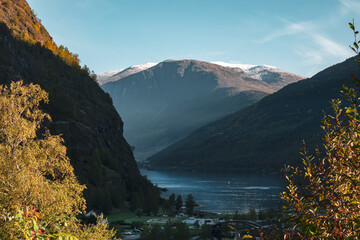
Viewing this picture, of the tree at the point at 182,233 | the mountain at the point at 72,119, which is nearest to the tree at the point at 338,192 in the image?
the tree at the point at 182,233

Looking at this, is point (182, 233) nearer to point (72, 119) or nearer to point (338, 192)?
point (72, 119)

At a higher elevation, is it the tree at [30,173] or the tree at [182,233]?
the tree at [30,173]

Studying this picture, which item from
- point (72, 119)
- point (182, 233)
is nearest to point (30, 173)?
point (182, 233)

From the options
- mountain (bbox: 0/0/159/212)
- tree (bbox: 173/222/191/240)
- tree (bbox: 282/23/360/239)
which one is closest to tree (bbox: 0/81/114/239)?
tree (bbox: 282/23/360/239)

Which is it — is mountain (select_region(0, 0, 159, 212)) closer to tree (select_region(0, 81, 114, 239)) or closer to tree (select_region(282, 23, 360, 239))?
tree (select_region(0, 81, 114, 239))

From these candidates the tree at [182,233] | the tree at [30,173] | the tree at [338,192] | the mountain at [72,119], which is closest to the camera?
the tree at [338,192]

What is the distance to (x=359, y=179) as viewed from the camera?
39.1ft

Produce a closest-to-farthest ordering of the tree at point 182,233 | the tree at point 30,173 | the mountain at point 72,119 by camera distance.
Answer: the tree at point 30,173
the tree at point 182,233
the mountain at point 72,119

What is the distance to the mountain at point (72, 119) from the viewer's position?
158375mm

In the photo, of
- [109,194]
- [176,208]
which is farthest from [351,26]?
[176,208]

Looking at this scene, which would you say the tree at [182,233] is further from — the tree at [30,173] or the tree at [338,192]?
the tree at [338,192]

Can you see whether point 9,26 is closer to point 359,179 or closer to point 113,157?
point 113,157

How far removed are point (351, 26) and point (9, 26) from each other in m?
182

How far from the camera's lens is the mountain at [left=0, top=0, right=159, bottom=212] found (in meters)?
158
